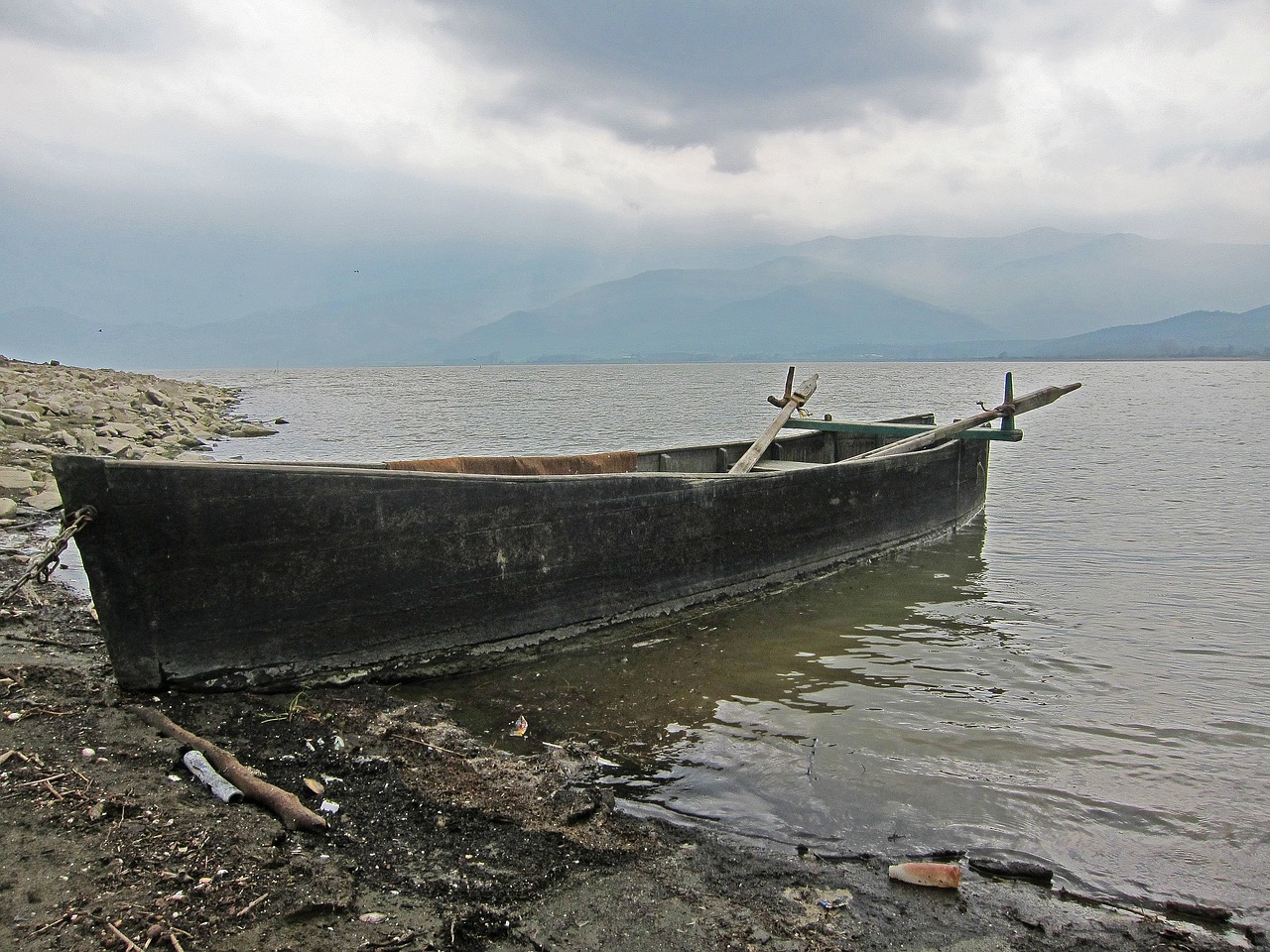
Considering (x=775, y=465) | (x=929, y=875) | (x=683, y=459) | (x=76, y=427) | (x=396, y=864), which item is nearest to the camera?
(x=396, y=864)

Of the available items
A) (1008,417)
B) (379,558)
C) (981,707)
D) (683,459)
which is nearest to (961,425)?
(1008,417)

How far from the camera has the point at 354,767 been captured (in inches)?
172

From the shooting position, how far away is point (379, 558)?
556 centimetres

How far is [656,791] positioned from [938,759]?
185cm

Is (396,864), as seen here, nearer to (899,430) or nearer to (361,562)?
(361,562)

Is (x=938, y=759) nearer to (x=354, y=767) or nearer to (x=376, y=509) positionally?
(x=354, y=767)

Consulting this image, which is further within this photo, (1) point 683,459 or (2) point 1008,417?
(2) point 1008,417

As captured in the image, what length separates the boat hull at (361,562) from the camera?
193 inches

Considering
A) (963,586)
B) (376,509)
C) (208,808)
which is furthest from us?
(963,586)

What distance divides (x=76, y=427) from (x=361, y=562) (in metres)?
17.7

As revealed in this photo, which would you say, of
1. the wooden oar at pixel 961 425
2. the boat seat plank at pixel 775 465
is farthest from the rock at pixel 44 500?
the wooden oar at pixel 961 425

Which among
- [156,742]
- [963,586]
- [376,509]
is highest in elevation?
[376,509]

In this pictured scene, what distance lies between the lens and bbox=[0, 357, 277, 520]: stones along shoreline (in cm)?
1250

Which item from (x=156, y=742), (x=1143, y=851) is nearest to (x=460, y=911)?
(x=156, y=742)
